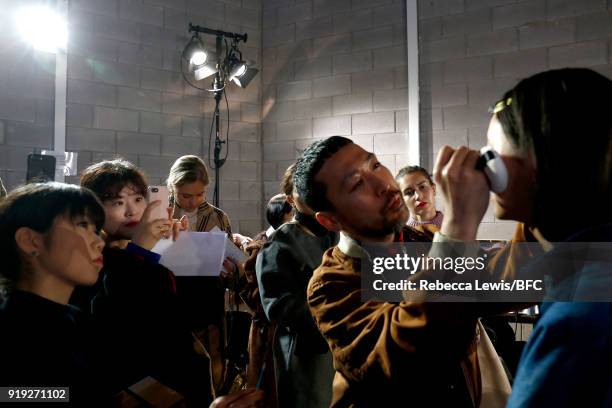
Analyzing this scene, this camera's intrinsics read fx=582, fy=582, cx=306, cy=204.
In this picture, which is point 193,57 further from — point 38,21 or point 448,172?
point 448,172

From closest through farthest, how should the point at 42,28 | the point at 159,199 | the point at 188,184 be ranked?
the point at 159,199, the point at 188,184, the point at 42,28

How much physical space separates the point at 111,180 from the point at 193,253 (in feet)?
1.52

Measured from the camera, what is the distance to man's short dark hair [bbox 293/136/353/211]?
49.6 inches

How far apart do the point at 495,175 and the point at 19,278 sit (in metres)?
0.82

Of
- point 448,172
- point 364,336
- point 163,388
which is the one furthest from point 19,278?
point 448,172

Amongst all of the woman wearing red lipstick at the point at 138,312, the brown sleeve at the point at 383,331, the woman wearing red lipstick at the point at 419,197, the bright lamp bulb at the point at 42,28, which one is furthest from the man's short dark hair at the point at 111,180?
the bright lamp bulb at the point at 42,28

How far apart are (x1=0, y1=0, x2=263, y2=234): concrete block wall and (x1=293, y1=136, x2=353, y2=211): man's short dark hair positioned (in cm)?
340

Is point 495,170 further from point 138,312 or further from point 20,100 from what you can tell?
point 20,100

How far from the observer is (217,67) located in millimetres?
4914

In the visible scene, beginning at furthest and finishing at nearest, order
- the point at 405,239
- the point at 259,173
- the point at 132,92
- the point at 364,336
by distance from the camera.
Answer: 1. the point at 259,173
2. the point at 132,92
3. the point at 405,239
4. the point at 364,336

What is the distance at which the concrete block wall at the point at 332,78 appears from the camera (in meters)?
4.77

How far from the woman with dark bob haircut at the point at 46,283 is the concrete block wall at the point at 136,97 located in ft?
11.0

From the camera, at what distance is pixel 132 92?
15.6 feet

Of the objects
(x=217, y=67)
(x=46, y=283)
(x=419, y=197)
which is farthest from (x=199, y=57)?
(x=46, y=283)
